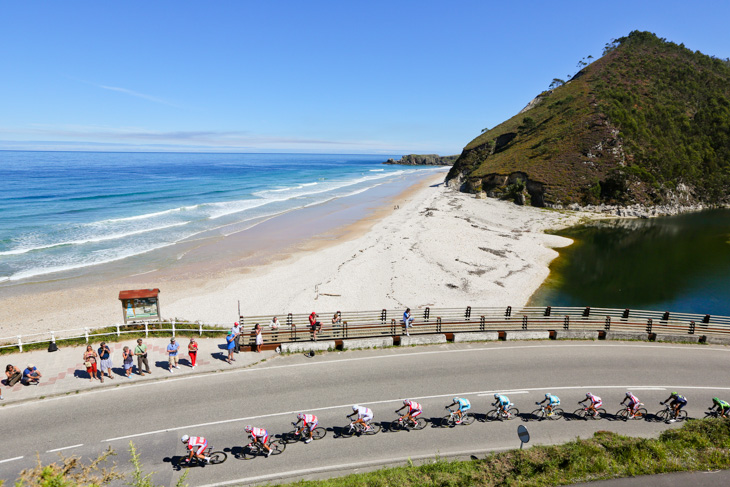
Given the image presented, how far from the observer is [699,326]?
22.3 metres

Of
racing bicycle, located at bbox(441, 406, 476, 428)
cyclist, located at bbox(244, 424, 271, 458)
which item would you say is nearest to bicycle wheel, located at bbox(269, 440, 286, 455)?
cyclist, located at bbox(244, 424, 271, 458)

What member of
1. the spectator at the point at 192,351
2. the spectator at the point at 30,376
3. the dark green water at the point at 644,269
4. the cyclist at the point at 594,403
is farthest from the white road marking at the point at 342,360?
the dark green water at the point at 644,269

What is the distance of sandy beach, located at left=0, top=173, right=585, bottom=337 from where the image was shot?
87.2ft

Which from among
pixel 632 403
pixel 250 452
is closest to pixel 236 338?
pixel 250 452

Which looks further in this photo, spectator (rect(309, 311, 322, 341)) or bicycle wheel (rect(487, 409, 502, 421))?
spectator (rect(309, 311, 322, 341))

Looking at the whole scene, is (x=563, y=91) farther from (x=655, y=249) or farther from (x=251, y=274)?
(x=251, y=274)

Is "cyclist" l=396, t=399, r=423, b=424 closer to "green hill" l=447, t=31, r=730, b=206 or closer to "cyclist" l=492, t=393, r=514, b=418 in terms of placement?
"cyclist" l=492, t=393, r=514, b=418

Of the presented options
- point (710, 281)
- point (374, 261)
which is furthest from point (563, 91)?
point (374, 261)

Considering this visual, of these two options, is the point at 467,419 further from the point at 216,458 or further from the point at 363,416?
the point at 216,458

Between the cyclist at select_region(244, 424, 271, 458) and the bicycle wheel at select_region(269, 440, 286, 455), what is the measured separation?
0.50 feet

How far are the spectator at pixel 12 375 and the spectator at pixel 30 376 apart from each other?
33 cm

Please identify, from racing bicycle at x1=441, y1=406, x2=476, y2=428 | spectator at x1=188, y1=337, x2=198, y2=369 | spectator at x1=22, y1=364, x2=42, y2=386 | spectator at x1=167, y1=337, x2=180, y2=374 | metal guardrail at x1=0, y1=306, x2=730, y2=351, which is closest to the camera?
racing bicycle at x1=441, y1=406, x2=476, y2=428

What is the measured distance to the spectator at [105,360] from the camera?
14648 millimetres

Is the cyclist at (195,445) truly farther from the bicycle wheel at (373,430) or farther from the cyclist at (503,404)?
the cyclist at (503,404)
